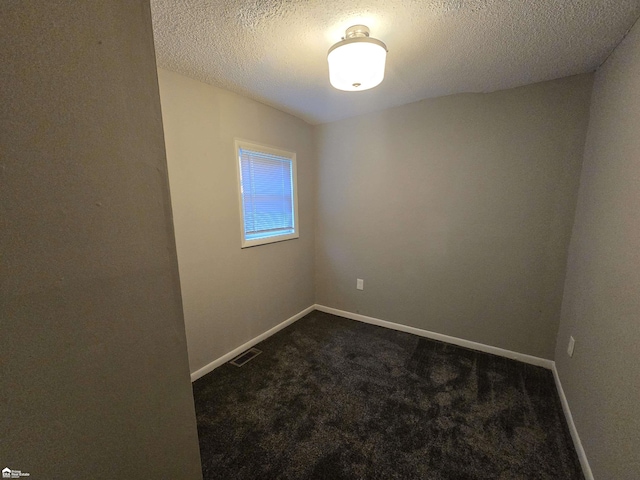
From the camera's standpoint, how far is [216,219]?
2.14m

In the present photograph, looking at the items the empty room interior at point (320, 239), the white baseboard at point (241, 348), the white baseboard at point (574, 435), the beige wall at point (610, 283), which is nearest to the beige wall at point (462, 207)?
the empty room interior at point (320, 239)

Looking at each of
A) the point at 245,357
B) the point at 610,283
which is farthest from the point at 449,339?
the point at 245,357

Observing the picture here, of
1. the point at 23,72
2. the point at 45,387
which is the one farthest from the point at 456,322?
the point at 23,72

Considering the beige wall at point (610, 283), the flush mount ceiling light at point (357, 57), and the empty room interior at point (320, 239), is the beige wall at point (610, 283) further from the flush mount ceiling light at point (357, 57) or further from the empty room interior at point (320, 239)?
the flush mount ceiling light at point (357, 57)

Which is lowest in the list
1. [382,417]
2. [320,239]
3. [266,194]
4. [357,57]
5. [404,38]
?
[382,417]

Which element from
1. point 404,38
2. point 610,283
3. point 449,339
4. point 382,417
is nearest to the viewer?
point 610,283

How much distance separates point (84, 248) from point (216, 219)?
165cm

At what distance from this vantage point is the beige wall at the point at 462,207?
6.51 feet

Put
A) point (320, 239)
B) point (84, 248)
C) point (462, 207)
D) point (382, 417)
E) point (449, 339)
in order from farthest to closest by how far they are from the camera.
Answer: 1. point (320, 239)
2. point (449, 339)
3. point (462, 207)
4. point (382, 417)
5. point (84, 248)

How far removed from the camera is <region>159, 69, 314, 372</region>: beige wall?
6.12 feet

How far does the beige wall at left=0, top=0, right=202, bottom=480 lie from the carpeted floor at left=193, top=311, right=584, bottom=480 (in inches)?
Result: 39.2

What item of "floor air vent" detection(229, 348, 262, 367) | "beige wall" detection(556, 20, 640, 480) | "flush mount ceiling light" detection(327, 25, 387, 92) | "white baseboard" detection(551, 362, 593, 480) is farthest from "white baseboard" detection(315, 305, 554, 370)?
"flush mount ceiling light" detection(327, 25, 387, 92)

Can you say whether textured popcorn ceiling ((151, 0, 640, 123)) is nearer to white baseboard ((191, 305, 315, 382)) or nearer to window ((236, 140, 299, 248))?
window ((236, 140, 299, 248))

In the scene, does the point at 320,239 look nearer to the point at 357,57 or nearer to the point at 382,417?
the point at 382,417
